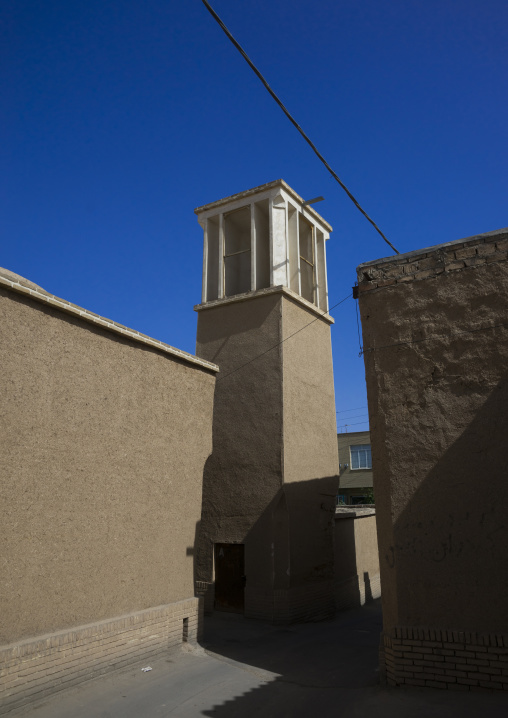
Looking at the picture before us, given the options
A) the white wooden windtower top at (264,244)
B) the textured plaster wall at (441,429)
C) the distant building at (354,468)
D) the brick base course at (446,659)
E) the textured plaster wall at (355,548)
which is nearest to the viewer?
the brick base course at (446,659)

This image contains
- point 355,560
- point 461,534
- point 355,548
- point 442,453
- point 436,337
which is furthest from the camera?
point 355,548

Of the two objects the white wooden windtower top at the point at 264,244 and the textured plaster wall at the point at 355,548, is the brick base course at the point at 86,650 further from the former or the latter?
the white wooden windtower top at the point at 264,244

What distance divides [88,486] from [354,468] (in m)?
28.7

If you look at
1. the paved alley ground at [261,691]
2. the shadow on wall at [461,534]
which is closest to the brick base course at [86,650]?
the paved alley ground at [261,691]

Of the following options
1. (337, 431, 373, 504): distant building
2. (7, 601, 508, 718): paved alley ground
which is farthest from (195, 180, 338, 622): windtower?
(337, 431, 373, 504): distant building

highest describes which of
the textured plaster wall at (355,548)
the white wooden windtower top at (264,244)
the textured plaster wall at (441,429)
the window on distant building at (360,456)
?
the white wooden windtower top at (264,244)

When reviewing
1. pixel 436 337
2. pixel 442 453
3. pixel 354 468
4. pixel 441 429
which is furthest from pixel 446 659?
pixel 354 468

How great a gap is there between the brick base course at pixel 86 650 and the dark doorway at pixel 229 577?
3.30 metres

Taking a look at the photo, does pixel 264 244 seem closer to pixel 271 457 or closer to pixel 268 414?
pixel 268 414

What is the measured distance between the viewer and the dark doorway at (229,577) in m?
11.8

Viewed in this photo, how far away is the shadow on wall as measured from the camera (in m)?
5.86

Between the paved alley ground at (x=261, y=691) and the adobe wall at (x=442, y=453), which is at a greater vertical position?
the adobe wall at (x=442, y=453)

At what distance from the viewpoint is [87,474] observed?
713cm

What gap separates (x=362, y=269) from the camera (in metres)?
7.61
